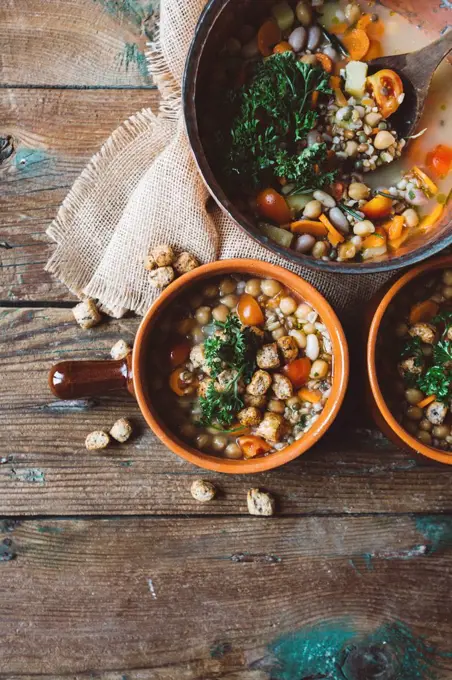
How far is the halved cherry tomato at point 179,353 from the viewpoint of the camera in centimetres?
159

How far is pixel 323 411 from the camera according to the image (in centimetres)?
151

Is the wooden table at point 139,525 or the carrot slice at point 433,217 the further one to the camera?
the wooden table at point 139,525

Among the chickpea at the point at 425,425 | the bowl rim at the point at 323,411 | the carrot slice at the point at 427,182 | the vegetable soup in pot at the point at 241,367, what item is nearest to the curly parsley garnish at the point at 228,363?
the vegetable soup in pot at the point at 241,367

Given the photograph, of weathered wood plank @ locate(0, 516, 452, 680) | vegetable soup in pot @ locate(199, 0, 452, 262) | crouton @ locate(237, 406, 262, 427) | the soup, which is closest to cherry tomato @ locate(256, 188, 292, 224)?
vegetable soup in pot @ locate(199, 0, 452, 262)

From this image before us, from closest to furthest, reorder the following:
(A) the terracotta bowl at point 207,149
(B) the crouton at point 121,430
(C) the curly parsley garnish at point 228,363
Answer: (A) the terracotta bowl at point 207,149 < (C) the curly parsley garnish at point 228,363 < (B) the crouton at point 121,430

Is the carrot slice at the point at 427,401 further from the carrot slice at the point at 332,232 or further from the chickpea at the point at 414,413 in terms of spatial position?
the carrot slice at the point at 332,232

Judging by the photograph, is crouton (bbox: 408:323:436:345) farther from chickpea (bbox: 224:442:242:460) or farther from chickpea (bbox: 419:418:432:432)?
chickpea (bbox: 224:442:242:460)

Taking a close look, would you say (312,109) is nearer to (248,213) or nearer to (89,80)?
(248,213)

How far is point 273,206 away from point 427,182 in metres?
0.38

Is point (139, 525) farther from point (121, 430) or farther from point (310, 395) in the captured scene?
point (310, 395)

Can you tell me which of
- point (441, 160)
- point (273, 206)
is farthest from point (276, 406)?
point (441, 160)

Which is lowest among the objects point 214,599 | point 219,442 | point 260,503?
point 214,599

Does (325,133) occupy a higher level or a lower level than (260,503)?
higher

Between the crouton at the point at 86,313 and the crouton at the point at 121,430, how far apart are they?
26 centimetres
